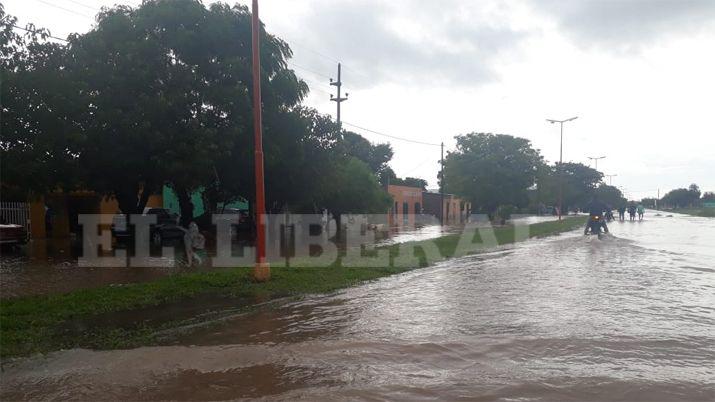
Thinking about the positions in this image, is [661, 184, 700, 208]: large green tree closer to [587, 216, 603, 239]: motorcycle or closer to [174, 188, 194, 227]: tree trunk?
[587, 216, 603, 239]: motorcycle

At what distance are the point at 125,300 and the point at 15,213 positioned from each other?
14.9m

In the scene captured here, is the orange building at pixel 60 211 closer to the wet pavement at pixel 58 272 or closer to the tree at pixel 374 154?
the wet pavement at pixel 58 272

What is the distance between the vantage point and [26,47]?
1320 cm

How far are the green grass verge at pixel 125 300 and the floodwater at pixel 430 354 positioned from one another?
1.84ft

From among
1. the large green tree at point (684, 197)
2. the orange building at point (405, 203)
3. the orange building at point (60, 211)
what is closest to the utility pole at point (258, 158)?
the orange building at point (60, 211)

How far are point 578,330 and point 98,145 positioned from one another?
491 inches

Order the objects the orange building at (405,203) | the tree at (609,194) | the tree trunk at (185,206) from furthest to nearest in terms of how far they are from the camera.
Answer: the tree at (609,194) < the orange building at (405,203) < the tree trunk at (185,206)

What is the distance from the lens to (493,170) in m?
43.2

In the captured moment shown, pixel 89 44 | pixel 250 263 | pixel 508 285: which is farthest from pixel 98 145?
pixel 508 285

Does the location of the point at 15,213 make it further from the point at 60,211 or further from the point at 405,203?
the point at 405,203

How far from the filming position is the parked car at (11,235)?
52.6ft

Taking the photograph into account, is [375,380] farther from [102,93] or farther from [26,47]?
[26,47]

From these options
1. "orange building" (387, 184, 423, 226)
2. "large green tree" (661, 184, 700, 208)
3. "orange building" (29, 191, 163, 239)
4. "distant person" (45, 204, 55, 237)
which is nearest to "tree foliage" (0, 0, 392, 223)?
"orange building" (29, 191, 163, 239)

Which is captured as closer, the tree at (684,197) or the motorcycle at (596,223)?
the motorcycle at (596,223)
